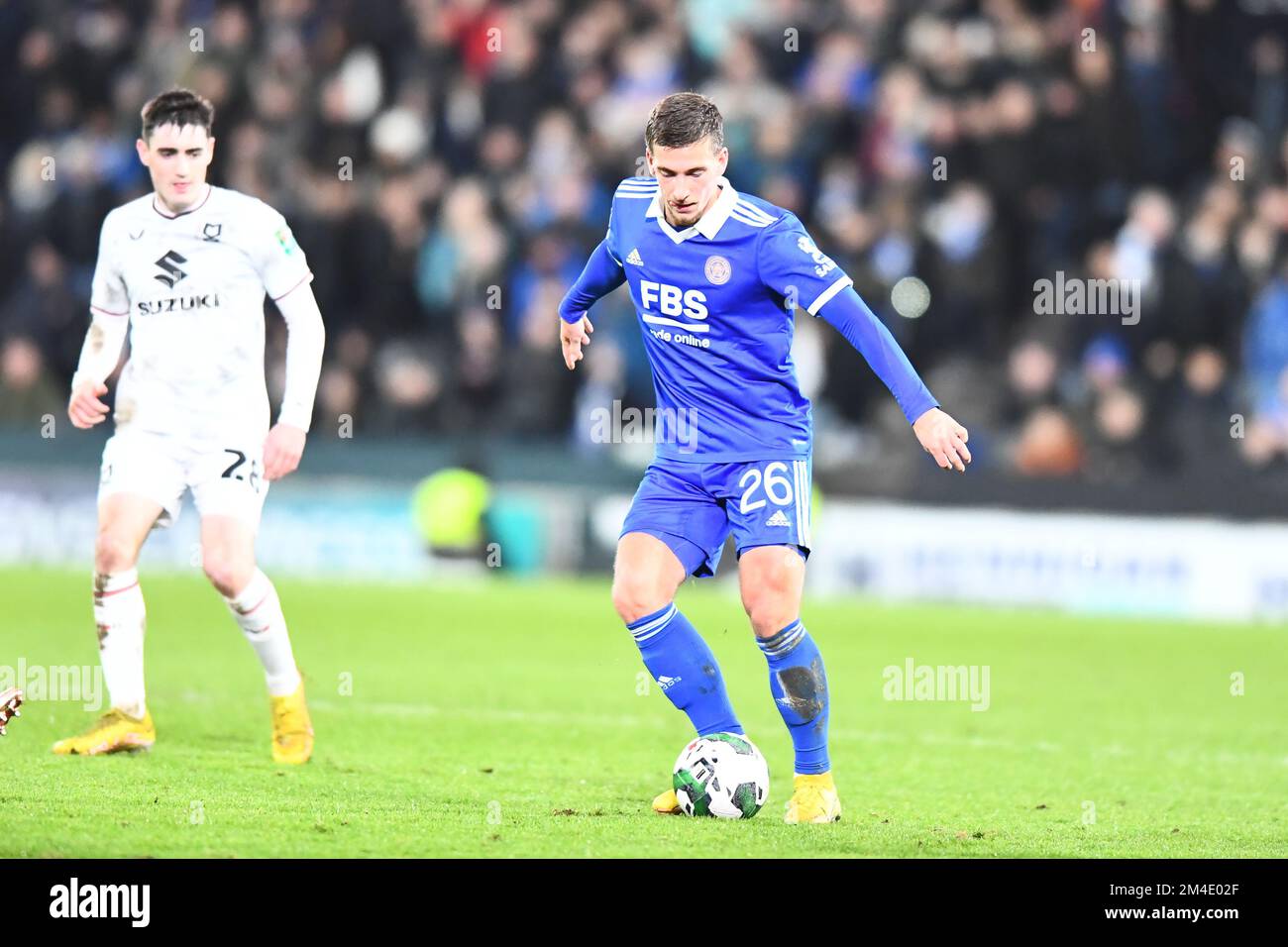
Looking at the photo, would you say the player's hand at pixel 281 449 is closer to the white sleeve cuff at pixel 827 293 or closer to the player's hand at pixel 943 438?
the white sleeve cuff at pixel 827 293

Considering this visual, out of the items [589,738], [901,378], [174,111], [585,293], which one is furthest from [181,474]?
[901,378]

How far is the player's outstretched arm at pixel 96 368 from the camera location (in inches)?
312

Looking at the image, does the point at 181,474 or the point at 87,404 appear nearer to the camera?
the point at 87,404

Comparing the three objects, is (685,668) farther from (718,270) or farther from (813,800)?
(718,270)

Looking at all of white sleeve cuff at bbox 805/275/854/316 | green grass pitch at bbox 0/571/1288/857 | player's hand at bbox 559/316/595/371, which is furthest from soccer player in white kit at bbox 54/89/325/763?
A: white sleeve cuff at bbox 805/275/854/316

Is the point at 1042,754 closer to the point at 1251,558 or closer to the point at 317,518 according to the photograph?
the point at 1251,558

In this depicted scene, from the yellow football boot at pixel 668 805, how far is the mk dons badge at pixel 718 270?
1.83 m

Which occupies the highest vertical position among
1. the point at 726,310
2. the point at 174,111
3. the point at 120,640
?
the point at 174,111

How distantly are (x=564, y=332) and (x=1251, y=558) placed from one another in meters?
9.43

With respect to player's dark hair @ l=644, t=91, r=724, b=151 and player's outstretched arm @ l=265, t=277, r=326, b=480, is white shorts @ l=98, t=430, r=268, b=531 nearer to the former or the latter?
player's outstretched arm @ l=265, t=277, r=326, b=480

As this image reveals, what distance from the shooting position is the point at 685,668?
714 centimetres

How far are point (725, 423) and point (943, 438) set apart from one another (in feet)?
3.10

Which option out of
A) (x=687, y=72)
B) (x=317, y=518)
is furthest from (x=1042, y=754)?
(x=687, y=72)

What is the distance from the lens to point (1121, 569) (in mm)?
16047
